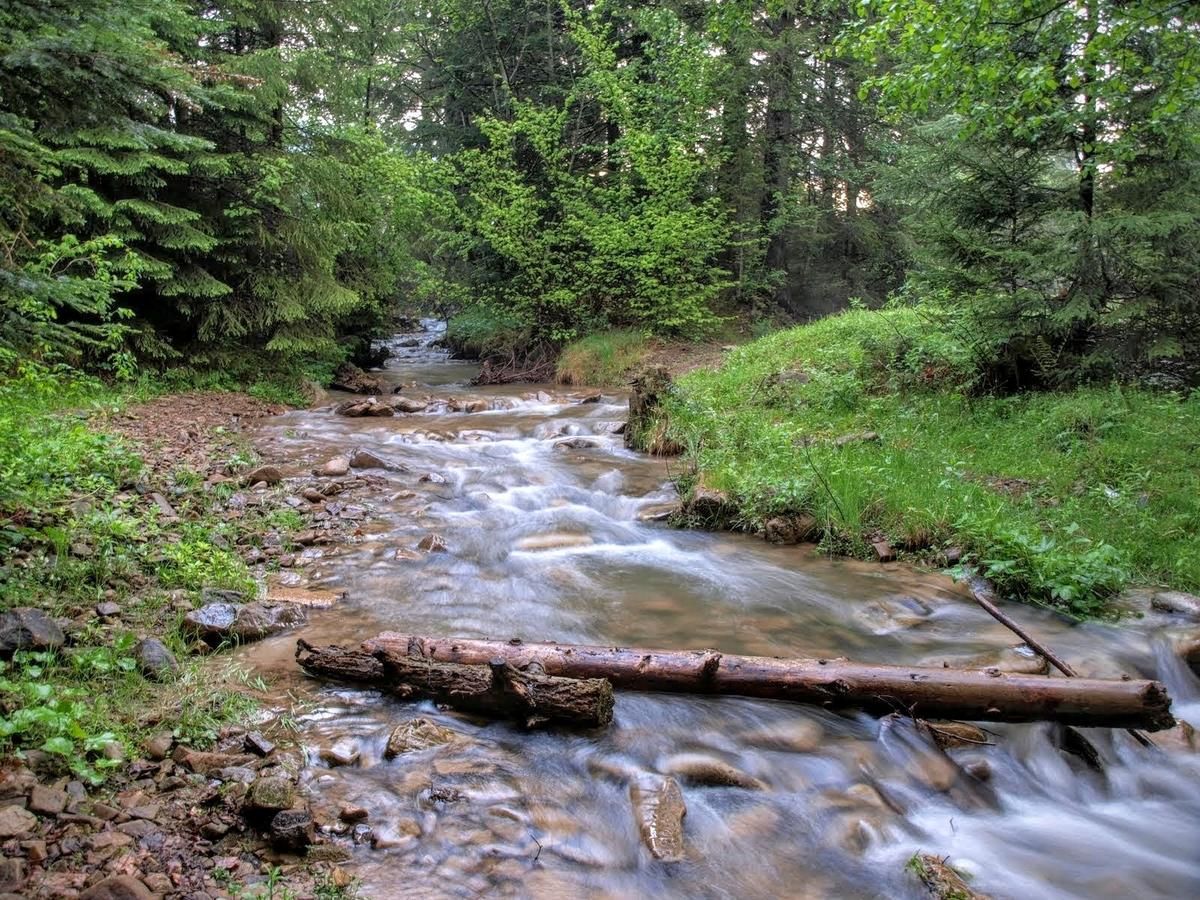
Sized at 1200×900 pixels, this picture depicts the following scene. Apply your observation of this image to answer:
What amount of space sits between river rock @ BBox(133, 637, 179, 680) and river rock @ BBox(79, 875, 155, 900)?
1.59 metres

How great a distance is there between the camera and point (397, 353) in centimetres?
2505

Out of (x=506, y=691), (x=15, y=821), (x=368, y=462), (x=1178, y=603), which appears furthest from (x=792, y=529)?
(x=15, y=821)

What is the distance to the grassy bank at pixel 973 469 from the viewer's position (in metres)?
5.76

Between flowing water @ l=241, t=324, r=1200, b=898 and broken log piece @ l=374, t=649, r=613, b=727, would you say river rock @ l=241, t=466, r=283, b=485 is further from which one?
broken log piece @ l=374, t=649, r=613, b=727

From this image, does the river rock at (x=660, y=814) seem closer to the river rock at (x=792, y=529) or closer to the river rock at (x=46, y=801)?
the river rock at (x=46, y=801)

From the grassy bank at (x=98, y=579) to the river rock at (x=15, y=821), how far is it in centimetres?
26

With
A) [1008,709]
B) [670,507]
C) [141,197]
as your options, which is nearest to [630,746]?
[1008,709]

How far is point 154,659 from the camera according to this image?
3.85m

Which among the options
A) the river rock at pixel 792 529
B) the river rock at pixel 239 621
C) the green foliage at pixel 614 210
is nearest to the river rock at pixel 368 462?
the river rock at pixel 239 621

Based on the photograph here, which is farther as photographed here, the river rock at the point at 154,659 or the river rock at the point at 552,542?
the river rock at the point at 552,542

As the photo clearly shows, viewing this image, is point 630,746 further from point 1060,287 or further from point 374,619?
point 1060,287

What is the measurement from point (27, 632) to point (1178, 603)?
23.5 feet

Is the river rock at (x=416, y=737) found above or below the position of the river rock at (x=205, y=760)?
below

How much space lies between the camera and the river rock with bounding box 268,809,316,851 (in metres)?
2.78
